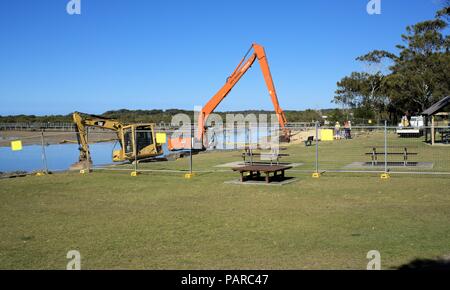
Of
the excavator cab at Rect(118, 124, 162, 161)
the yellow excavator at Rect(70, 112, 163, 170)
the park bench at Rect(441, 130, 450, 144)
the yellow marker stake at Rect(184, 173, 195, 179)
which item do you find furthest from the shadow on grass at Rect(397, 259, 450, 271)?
the park bench at Rect(441, 130, 450, 144)

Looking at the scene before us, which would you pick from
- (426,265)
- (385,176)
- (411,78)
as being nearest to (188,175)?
(385,176)

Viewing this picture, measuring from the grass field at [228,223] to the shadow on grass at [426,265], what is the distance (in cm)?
20

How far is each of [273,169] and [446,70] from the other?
51.1 metres

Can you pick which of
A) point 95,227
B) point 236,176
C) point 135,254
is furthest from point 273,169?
point 135,254

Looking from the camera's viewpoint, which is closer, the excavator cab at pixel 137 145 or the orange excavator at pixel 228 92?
the excavator cab at pixel 137 145

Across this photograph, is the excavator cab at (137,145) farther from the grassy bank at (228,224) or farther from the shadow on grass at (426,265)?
the shadow on grass at (426,265)

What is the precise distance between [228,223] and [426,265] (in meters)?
4.10

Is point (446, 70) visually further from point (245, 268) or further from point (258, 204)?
point (245, 268)

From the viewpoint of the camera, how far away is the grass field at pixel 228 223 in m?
7.29

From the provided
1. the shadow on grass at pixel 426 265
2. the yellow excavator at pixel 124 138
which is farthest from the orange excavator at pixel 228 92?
the shadow on grass at pixel 426 265

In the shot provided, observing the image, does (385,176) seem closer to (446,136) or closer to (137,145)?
(137,145)

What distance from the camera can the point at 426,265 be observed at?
658 centimetres

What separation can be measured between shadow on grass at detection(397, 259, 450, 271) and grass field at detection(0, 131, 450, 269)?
0.67 feet
